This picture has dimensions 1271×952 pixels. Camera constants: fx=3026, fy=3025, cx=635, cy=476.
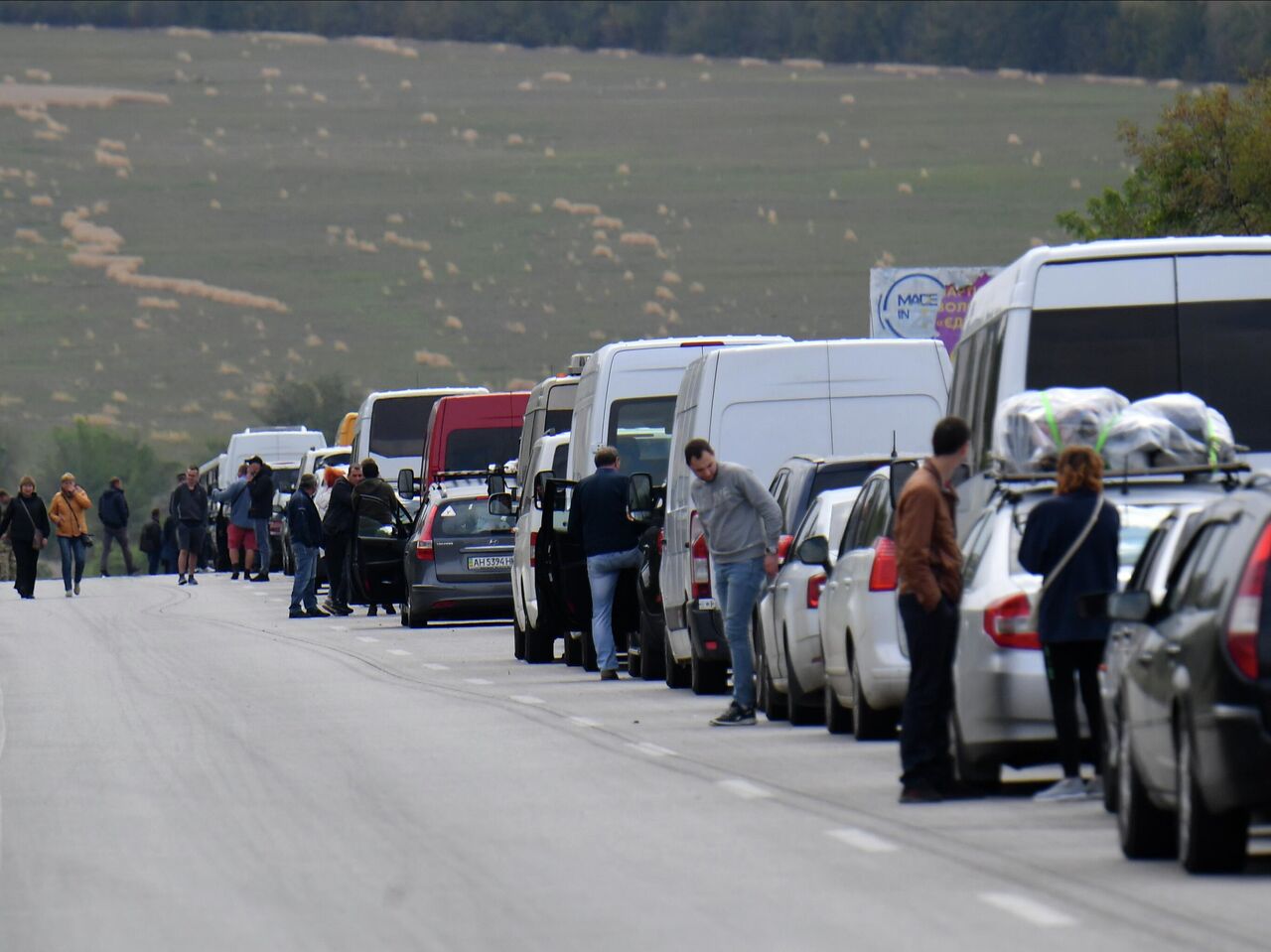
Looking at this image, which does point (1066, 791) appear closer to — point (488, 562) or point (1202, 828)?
point (1202, 828)

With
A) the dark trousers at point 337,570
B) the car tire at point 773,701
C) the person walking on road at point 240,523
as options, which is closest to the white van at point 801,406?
the car tire at point 773,701

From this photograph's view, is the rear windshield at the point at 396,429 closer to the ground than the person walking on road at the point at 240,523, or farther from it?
farther from it

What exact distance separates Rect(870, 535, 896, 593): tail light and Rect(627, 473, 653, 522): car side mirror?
6.35 meters

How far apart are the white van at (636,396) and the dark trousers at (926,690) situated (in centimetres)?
1035

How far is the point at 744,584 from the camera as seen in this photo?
691 inches

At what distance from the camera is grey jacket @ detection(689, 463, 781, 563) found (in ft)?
57.5

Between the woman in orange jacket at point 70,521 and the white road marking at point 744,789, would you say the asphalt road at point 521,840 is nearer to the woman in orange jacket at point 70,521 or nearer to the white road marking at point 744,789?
the white road marking at point 744,789

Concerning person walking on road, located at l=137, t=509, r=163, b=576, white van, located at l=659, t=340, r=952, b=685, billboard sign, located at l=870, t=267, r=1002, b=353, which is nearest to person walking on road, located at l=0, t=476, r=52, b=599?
billboard sign, located at l=870, t=267, r=1002, b=353

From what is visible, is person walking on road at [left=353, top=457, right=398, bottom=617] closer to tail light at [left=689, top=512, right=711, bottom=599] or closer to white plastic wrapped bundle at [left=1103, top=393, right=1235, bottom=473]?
tail light at [left=689, top=512, right=711, bottom=599]

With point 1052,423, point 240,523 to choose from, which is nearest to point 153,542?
point 240,523

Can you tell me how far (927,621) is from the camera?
12.6 m

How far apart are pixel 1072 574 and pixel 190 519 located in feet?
115

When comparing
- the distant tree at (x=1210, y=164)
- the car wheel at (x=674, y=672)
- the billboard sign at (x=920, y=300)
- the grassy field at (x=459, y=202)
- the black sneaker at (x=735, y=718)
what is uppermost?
the grassy field at (x=459, y=202)

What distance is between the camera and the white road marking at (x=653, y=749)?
15.4m
